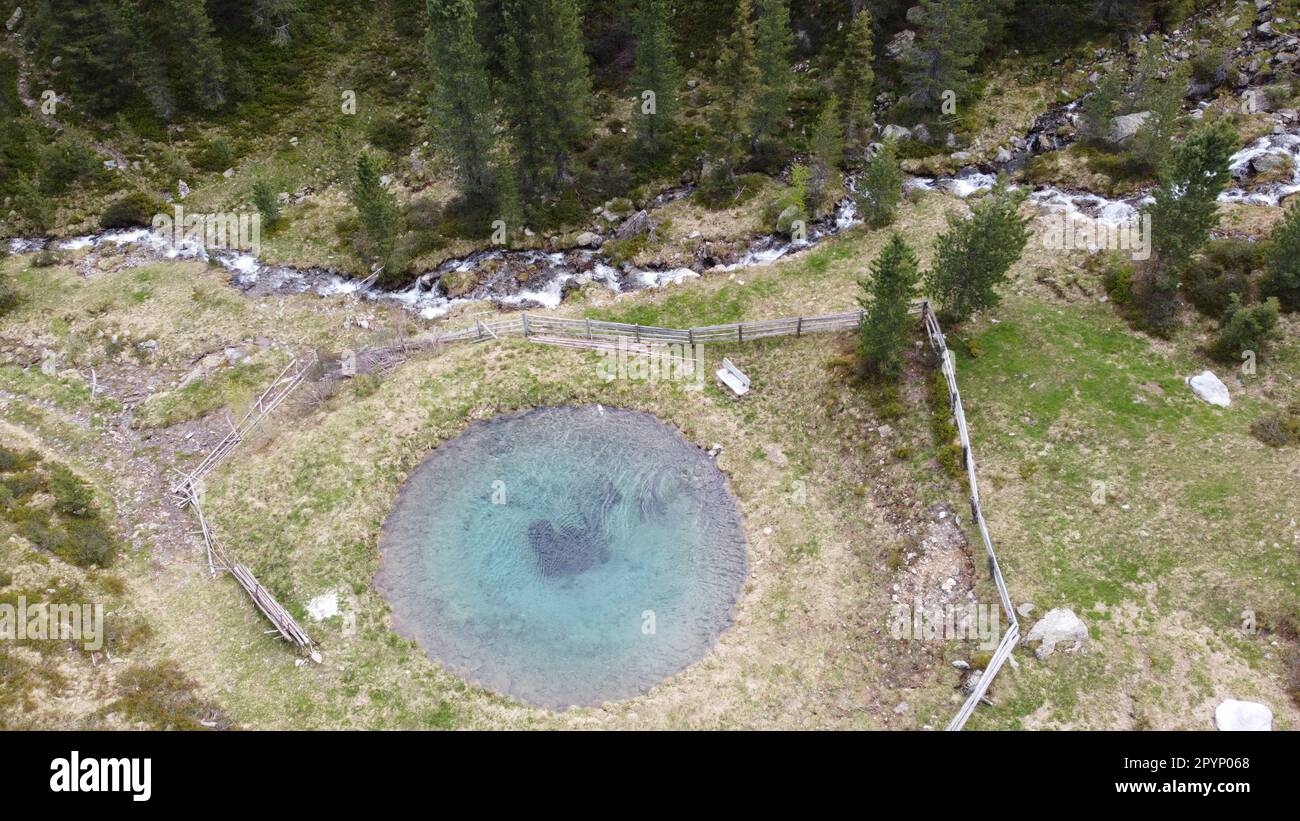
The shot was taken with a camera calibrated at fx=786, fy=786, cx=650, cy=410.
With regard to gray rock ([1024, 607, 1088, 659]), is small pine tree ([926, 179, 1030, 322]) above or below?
above

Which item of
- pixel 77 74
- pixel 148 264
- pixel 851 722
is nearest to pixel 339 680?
pixel 851 722

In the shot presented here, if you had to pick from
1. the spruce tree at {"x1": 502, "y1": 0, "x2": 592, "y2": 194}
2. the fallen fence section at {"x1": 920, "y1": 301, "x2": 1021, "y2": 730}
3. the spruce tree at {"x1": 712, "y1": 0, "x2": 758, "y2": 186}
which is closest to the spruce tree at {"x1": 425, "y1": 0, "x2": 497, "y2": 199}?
the spruce tree at {"x1": 502, "y1": 0, "x2": 592, "y2": 194}

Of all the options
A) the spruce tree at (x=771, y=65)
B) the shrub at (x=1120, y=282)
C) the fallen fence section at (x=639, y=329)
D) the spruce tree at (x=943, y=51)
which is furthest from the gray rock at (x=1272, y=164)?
the spruce tree at (x=771, y=65)

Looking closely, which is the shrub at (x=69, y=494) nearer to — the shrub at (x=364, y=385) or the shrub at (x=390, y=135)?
the shrub at (x=364, y=385)

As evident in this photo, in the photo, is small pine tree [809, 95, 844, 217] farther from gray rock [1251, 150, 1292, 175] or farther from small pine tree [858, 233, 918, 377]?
gray rock [1251, 150, 1292, 175]

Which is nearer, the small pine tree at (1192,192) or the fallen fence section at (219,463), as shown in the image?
the fallen fence section at (219,463)

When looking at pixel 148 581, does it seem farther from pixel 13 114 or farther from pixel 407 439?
pixel 13 114
